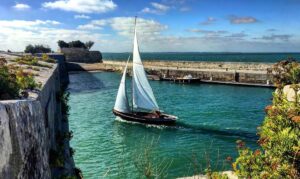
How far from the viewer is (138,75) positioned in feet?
120

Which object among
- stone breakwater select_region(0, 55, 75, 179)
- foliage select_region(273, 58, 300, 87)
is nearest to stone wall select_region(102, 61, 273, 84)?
foliage select_region(273, 58, 300, 87)

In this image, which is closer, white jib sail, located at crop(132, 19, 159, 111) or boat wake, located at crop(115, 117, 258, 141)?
boat wake, located at crop(115, 117, 258, 141)

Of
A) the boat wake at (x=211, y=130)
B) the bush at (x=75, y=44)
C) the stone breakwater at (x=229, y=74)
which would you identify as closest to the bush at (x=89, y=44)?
the bush at (x=75, y=44)

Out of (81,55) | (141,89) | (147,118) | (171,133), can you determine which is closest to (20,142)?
(171,133)

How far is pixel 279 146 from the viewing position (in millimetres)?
7504

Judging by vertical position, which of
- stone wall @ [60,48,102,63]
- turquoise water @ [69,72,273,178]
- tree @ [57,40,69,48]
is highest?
tree @ [57,40,69,48]

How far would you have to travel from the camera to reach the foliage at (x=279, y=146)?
291 inches

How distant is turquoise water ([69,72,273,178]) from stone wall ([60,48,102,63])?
7253 cm

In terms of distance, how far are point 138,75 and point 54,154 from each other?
88.3 feet

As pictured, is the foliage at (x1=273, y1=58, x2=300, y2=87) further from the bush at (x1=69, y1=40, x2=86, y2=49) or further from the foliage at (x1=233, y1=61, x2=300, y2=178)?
the bush at (x1=69, y1=40, x2=86, y2=49)

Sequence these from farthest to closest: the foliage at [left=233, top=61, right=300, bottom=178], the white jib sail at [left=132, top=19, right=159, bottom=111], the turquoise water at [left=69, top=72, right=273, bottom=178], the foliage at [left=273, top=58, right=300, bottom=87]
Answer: the white jib sail at [left=132, top=19, right=159, bottom=111]
the turquoise water at [left=69, top=72, right=273, bottom=178]
the foliage at [left=273, top=58, right=300, bottom=87]
the foliage at [left=233, top=61, right=300, bottom=178]

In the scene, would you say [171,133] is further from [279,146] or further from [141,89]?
[279,146]

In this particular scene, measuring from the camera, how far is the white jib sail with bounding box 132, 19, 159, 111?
36344 mm

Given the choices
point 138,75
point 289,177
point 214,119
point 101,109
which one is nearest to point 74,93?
point 101,109
